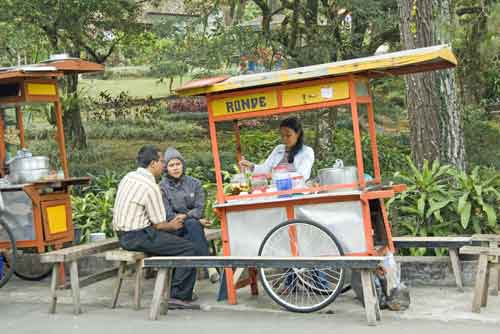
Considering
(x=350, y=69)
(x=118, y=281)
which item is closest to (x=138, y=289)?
(x=118, y=281)

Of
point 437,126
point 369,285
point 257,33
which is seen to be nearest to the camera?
point 369,285

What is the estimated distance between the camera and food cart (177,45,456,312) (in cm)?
675

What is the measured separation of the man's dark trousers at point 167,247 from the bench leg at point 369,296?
1.81m

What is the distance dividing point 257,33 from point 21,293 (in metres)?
7.02

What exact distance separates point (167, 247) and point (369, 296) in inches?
80.9

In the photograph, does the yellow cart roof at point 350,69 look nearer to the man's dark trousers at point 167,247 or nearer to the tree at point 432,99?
the man's dark trousers at point 167,247

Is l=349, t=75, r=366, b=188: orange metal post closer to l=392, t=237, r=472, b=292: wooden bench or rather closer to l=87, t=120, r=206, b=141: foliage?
l=392, t=237, r=472, b=292: wooden bench

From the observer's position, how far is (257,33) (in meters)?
14.0

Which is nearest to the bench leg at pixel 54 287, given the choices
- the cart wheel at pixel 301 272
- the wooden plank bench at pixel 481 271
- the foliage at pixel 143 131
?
the cart wheel at pixel 301 272

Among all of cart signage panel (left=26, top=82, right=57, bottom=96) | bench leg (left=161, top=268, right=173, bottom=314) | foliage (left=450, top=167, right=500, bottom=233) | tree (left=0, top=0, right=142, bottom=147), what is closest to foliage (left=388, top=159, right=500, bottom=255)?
foliage (left=450, top=167, right=500, bottom=233)

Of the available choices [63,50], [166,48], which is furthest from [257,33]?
[63,50]

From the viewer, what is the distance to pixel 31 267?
959cm

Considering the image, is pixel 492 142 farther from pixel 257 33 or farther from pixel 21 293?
pixel 21 293

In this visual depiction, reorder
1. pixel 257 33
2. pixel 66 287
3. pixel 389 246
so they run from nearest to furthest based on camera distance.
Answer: pixel 389 246 → pixel 66 287 → pixel 257 33
